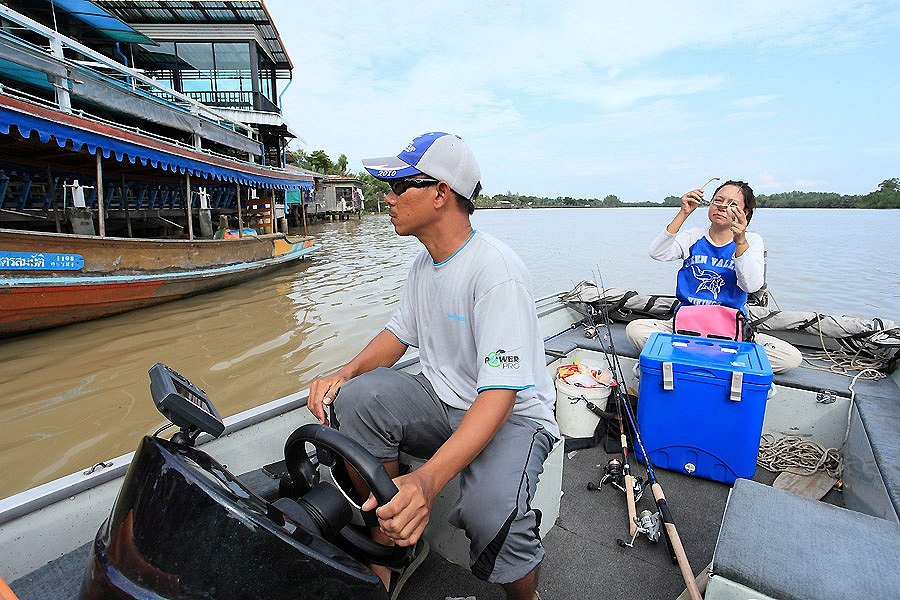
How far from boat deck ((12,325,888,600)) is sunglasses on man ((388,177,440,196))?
136 centimetres

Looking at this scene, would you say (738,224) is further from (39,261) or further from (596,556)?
(39,261)

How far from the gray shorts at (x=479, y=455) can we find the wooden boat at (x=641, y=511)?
0.95 feet

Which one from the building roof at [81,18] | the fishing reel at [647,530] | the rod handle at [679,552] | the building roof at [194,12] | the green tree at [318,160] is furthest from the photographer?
the green tree at [318,160]

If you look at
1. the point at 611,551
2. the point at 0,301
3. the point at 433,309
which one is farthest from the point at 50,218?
the point at 611,551

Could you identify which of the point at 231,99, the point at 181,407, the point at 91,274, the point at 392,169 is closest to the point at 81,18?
the point at 231,99

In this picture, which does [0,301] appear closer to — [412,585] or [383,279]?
[412,585]

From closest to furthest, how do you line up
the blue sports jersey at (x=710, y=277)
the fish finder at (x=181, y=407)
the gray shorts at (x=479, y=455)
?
the fish finder at (x=181, y=407), the gray shorts at (x=479, y=455), the blue sports jersey at (x=710, y=277)

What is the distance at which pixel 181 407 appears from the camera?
0.89 metres

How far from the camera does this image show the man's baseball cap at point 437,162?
58.4 inches

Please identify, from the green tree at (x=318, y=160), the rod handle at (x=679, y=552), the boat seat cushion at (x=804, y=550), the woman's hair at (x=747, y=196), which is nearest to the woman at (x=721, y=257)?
the woman's hair at (x=747, y=196)

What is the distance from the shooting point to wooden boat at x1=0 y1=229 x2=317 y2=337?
5441mm

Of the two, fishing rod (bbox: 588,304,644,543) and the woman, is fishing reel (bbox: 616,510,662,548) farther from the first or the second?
the woman

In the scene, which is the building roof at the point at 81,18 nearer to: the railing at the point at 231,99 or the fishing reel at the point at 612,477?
the railing at the point at 231,99

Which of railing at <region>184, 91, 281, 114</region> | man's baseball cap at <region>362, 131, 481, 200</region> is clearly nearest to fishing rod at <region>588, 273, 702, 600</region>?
man's baseball cap at <region>362, 131, 481, 200</region>
